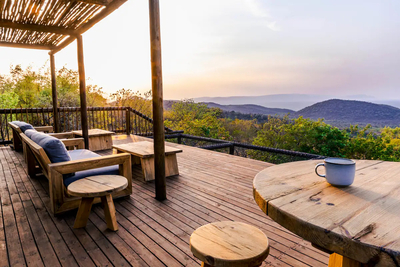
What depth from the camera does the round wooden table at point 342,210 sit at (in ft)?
1.96

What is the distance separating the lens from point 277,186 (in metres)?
0.96

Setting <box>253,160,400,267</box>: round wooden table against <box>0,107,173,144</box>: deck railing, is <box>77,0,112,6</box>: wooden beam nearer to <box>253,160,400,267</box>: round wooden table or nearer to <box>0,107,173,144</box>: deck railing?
<box>253,160,400,267</box>: round wooden table

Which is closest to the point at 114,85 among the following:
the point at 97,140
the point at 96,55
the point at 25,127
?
the point at 96,55

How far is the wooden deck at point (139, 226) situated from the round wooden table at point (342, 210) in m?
0.99

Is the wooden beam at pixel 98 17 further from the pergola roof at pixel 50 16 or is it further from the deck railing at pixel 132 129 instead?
the deck railing at pixel 132 129

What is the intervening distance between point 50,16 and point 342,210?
4.81 m

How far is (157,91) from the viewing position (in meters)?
2.72

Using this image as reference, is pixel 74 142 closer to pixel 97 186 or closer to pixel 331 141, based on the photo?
pixel 97 186

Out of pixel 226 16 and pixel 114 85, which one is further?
pixel 114 85

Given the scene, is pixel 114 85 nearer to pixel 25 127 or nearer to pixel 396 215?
pixel 25 127

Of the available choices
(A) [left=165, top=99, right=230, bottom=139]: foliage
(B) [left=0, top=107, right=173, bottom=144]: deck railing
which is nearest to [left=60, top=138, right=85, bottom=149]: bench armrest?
(B) [left=0, top=107, right=173, bottom=144]: deck railing

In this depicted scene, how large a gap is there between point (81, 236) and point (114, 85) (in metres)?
12.6

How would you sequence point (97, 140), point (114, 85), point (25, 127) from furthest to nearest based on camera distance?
point (114, 85)
point (97, 140)
point (25, 127)

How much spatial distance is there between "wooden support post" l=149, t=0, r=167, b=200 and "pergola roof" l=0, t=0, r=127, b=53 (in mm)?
1178
